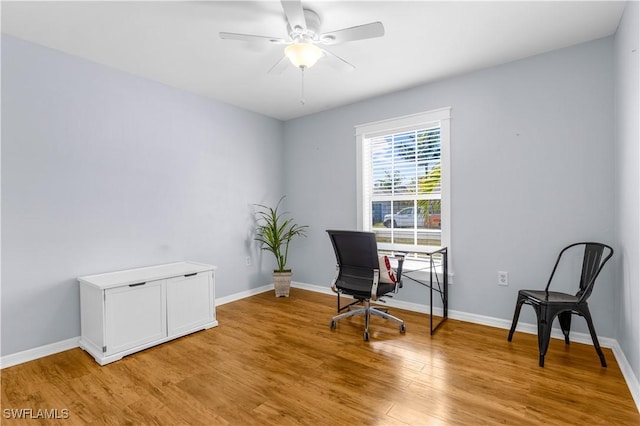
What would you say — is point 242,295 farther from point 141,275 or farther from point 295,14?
point 295,14

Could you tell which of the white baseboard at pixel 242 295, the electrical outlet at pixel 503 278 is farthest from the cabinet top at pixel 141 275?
the electrical outlet at pixel 503 278

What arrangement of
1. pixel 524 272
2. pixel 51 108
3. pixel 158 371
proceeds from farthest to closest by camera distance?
pixel 524 272
pixel 51 108
pixel 158 371

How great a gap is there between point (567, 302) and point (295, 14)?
272 centimetres

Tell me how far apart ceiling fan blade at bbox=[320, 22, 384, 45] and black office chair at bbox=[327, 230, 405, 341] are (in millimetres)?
1502

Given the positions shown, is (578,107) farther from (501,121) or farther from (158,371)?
(158,371)

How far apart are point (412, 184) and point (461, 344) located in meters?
1.75

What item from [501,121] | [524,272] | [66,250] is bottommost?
[524,272]

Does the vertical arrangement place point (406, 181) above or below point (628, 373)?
above

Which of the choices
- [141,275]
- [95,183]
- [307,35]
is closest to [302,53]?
[307,35]

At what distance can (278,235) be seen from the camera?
4.41m

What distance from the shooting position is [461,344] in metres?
2.67

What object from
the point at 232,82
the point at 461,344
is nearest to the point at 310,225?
the point at 232,82

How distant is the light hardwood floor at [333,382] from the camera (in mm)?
1772

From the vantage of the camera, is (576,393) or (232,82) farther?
(232,82)
